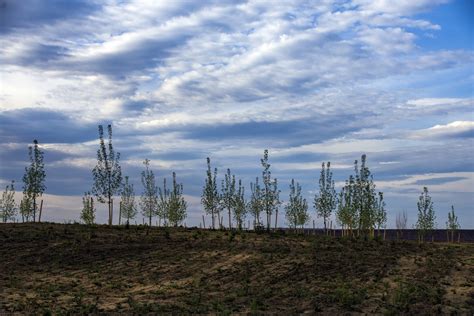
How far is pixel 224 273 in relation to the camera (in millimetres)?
33938

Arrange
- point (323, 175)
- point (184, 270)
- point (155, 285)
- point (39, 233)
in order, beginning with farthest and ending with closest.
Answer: point (323, 175) < point (39, 233) < point (184, 270) < point (155, 285)

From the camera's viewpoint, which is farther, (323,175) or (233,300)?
(323,175)

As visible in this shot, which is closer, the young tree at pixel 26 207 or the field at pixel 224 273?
the field at pixel 224 273

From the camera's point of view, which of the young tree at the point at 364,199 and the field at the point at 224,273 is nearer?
the field at the point at 224,273

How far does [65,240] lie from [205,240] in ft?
37.2

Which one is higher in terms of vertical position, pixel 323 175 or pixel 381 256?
pixel 323 175

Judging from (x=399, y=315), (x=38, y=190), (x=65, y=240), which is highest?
(x=38, y=190)

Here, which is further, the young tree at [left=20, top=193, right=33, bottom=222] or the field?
the young tree at [left=20, top=193, right=33, bottom=222]

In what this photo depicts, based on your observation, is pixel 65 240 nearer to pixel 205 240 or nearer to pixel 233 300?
pixel 205 240

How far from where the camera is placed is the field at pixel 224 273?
27.4 m

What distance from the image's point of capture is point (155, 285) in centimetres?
3250

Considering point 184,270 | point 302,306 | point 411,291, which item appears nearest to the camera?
point 302,306

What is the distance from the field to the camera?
2742cm

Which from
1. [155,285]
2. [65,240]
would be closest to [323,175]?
[65,240]
